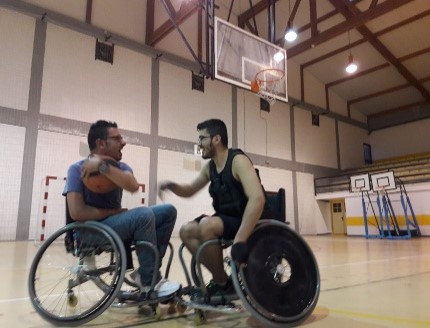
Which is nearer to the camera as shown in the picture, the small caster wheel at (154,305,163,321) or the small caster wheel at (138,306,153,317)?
the small caster wheel at (154,305,163,321)

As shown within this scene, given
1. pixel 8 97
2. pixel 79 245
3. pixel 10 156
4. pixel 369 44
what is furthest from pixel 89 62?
pixel 369 44

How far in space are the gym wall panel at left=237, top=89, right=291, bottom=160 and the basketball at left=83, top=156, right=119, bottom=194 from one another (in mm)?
10289

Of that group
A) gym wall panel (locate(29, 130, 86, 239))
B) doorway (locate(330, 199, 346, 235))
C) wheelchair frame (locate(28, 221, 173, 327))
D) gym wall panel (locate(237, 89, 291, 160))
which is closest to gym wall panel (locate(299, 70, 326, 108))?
gym wall panel (locate(237, 89, 291, 160))

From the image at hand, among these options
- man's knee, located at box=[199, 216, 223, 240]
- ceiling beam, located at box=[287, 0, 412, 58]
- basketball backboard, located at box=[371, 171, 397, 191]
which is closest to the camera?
man's knee, located at box=[199, 216, 223, 240]

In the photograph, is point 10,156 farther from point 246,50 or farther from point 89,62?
point 246,50

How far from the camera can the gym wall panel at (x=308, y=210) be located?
45.5 ft

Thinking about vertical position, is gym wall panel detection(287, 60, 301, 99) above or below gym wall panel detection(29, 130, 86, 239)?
above

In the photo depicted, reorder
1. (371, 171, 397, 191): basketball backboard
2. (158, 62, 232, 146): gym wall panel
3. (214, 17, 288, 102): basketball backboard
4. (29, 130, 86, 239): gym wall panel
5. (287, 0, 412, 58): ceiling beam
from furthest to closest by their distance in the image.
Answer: (371, 171, 397, 191): basketball backboard < (158, 62, 232, 146): gym wall panel < (287, 0, 412, 58): ceiling beam < (29, 130, 86, 239): gym wall panel < (214, 17, 288, 102): basketball backboard

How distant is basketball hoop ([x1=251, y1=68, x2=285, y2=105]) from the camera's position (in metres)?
7.85

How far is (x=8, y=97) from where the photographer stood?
801 cm

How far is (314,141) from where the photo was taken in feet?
48.9

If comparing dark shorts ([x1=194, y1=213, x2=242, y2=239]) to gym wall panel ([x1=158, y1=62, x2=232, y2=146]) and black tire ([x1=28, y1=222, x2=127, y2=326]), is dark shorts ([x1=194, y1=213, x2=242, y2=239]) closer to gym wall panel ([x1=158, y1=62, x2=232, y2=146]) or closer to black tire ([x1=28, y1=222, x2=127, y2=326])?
black tire ([x1=28, y1=222, x2=127, y2=326])

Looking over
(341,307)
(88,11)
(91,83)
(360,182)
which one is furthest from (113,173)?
(360,182)

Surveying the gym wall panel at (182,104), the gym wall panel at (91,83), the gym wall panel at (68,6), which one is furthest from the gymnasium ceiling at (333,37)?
the gym wall panel at (182,104)
